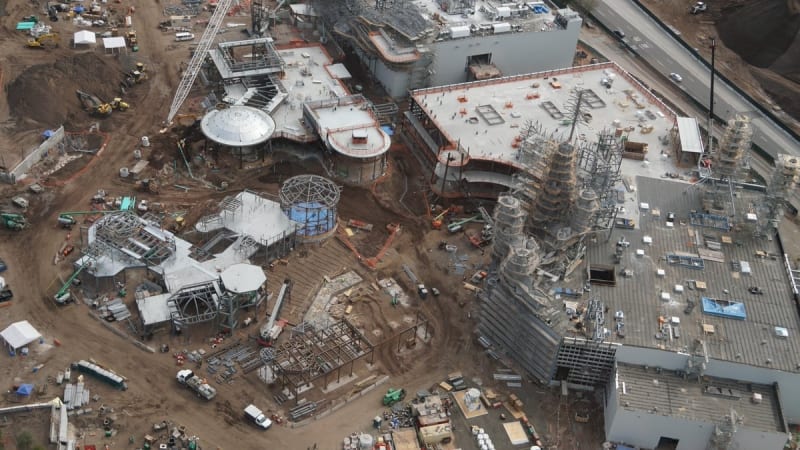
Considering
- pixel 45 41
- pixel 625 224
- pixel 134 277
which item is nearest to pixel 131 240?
pixel 134 277

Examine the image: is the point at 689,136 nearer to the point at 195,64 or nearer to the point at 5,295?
the point at 195,64

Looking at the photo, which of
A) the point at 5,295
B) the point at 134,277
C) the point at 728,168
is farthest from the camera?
the point at 728,168

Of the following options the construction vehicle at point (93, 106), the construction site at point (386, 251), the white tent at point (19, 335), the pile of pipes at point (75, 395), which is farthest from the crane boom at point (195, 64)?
the pile of pipes at point (75, 395)

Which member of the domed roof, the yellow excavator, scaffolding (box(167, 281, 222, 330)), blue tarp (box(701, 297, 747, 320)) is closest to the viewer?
blue tarp (box(701, 297, 747, 320))

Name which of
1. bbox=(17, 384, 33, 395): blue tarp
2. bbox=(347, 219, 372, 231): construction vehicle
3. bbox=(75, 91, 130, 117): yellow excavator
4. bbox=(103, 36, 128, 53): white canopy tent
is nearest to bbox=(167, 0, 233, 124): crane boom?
bbox=(75, 91, 130, 117): yellow excavator

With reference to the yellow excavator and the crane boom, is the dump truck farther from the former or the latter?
the yellow excavator

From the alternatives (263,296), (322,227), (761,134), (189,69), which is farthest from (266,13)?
(761,134)

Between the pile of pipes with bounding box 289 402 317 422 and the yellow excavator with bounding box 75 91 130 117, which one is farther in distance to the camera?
the yellow excavator with bounding box 75 91 130 117
